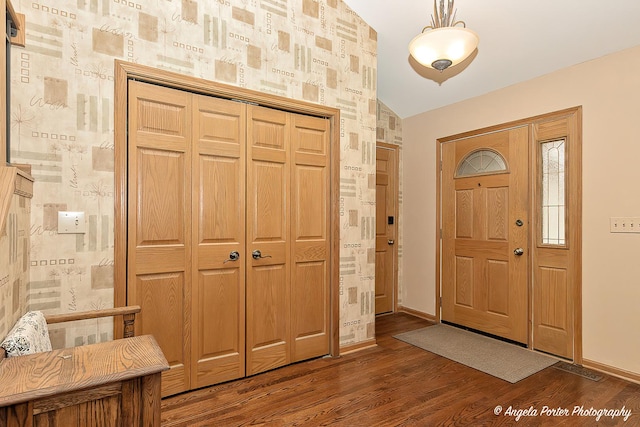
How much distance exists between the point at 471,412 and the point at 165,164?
260 centimetres

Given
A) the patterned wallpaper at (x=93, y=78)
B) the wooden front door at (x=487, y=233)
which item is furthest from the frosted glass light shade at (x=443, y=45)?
the wooden front door at (x=487, y=233)

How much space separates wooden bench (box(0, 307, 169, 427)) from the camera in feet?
3.35

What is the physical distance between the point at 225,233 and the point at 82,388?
161 centimetres

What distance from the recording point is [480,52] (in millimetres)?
3336

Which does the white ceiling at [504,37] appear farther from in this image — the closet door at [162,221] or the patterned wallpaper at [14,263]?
the patterned wallpaper at [14,263]

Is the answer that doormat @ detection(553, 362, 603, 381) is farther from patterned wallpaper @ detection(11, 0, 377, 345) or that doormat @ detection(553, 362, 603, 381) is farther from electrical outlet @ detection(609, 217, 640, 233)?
patterned wallpaper @ detection(11, 0, 377, 345)

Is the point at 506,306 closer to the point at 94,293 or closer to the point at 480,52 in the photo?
the point at 480,52

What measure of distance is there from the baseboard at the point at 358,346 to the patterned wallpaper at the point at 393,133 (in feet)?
4.65

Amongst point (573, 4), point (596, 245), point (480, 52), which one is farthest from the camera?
point (480, 52)

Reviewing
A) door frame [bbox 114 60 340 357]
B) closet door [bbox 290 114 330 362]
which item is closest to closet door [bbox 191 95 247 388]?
door frame [bbox 114 60 340 357]

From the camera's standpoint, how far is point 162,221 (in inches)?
94.7

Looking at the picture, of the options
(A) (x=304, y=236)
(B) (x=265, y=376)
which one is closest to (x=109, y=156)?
(A) (x=304, y=236)

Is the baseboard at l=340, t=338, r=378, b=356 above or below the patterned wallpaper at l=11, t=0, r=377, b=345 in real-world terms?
below

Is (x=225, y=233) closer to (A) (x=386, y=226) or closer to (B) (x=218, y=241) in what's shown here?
(B) (x=218, y=241)
